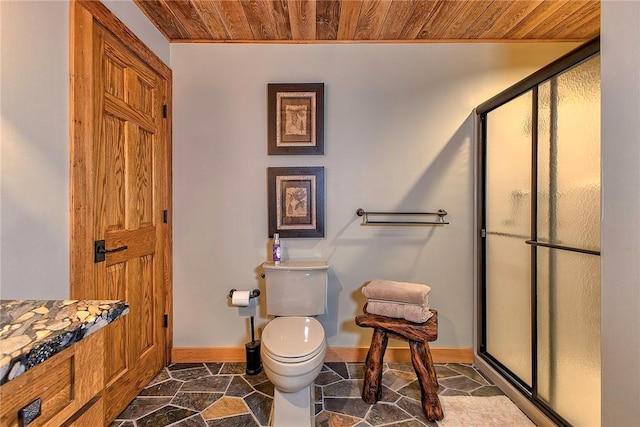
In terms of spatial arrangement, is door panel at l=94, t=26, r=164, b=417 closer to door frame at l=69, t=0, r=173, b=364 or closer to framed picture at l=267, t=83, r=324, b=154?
door frame at l=69, t=0, r=173, b=364

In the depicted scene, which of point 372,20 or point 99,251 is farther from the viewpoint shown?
point 372,20

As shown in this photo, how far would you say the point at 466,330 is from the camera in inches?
87.0

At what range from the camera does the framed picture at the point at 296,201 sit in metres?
2.15

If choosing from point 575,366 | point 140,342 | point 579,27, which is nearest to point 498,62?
point 579,27

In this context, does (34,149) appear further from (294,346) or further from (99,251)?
(294,346)

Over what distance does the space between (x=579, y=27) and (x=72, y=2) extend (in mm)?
2995

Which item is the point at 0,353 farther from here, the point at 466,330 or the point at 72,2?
the point at 466,330

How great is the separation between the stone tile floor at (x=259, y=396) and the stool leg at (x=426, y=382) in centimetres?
6

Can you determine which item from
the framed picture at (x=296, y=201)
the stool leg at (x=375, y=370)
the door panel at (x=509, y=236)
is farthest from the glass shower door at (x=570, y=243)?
the framed picture at (x=296, y=201)


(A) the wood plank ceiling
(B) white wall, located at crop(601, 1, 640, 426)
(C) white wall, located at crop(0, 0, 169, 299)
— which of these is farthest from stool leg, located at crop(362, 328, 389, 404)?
(A) the wood plank ceiling

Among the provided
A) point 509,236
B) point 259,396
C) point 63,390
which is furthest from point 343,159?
point 63,390

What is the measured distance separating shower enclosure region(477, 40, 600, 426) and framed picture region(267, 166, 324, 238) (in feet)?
3.89

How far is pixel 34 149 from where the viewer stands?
1164mm

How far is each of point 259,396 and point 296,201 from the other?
127 centimetres
